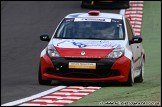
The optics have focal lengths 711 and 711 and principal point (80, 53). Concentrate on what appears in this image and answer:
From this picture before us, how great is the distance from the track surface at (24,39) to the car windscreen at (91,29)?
1.28 meters

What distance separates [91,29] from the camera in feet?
50.2

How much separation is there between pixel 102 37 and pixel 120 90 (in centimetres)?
199

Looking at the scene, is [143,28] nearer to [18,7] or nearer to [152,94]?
[18,7]

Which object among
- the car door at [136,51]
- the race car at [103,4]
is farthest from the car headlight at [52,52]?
the race car at [103,4]

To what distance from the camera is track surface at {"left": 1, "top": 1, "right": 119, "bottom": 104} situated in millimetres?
14367

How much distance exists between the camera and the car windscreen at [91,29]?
15055 millimetres

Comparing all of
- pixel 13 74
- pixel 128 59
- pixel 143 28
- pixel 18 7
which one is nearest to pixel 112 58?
pixel 128 59

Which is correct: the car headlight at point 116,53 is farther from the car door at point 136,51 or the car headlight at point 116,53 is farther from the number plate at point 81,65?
the car door at point 136,51

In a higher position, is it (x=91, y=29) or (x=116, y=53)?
(x=91, y=29)

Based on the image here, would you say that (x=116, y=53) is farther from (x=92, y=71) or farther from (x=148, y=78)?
(x=148, y=78)

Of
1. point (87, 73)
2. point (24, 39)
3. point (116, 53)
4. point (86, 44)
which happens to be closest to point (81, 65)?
point (87, 73)

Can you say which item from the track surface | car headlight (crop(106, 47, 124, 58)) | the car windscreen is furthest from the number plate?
the car windscreen

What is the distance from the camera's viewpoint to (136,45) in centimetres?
1570

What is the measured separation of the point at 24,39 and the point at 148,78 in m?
8.30
